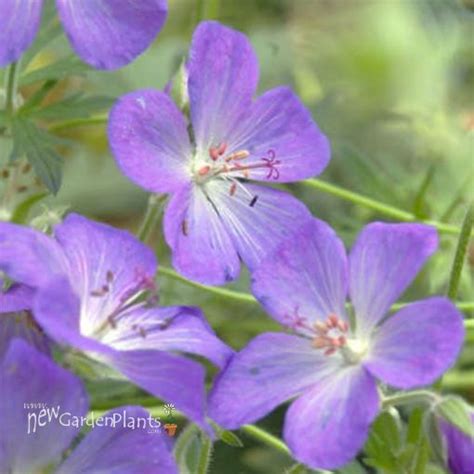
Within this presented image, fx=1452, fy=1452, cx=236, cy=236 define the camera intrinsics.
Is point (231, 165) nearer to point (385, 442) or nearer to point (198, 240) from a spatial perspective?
point (198, 240)

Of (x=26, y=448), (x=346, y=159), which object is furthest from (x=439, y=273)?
(x=26, y=448)

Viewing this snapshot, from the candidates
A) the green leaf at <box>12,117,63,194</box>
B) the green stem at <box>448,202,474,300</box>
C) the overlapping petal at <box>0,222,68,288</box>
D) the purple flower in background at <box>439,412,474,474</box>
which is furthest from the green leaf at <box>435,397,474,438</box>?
the green leaf at <box>12,117,63,194</box>

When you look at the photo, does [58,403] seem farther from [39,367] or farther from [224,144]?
[224,144]

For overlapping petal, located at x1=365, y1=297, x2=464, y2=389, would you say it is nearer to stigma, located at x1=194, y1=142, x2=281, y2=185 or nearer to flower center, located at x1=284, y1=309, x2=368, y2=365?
flower center, located at x1=284, y1=309, x2=368, y2=365

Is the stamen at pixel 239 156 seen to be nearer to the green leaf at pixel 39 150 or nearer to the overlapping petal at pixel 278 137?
the overlapping petal at pixel 278 137

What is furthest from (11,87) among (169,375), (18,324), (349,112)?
(349,112)

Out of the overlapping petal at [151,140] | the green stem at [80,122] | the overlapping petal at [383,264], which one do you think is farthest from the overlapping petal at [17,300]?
the green stem at [80,122]
